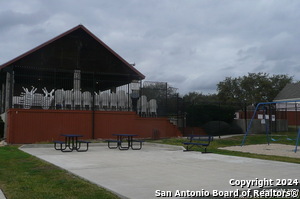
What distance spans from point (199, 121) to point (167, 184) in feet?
58.5

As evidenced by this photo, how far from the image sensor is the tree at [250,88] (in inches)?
1932

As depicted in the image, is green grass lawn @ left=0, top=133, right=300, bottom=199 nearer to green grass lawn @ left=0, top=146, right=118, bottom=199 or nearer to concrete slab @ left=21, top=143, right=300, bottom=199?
green grass lawn @ left=0, top=146, right=118, bottom=199

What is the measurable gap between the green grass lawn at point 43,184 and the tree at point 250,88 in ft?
142

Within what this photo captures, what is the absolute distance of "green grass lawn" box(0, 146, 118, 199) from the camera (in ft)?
19.1

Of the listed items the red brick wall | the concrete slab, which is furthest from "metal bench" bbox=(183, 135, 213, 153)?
the red brick wall

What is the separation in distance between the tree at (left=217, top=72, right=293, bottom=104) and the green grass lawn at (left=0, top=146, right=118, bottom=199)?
4316cm

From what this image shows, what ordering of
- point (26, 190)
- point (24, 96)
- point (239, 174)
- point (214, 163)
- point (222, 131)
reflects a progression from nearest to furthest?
point (26, 190)
point (239, 174)
point (214, 163)
point (24, 96)
point (222, 131)

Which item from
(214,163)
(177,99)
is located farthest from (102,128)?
(214,163)

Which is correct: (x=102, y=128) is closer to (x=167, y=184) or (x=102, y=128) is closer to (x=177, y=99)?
(x=177, y=99)

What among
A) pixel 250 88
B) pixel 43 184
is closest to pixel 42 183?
pixel 43 184

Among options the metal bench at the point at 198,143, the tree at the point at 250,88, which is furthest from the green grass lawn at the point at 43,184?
the tree at the point at 250,88

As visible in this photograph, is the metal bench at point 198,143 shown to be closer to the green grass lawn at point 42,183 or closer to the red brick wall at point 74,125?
the red brick wall at point 74,125

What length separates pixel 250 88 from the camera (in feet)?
163

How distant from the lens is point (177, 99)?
22.6 m
